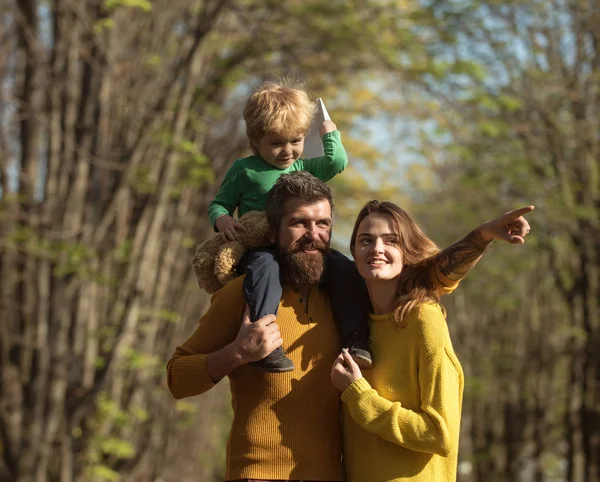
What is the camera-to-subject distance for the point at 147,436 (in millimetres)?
14727

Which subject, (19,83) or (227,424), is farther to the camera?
(227,424)

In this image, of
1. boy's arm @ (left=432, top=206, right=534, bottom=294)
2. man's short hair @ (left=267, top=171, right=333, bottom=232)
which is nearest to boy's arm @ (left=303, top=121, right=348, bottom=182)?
man's short hair @ (left=267, top=171, right=333, bottom=232)

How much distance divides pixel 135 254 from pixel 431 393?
8.95 meters

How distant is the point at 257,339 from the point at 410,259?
2.24 feet

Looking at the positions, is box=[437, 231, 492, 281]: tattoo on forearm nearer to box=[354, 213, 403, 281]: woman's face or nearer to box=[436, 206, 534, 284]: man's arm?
box=[436, 206, 534, 284]: man's arm

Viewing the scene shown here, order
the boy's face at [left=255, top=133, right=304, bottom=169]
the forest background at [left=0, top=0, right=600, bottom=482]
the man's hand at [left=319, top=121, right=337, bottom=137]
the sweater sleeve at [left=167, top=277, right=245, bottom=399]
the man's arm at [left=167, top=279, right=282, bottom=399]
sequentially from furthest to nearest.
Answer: the forest background at [left=0, top=0, right=600, bottom=482] → the man's hand at [left=319, top=121, right=337, bottom=137] → the boy's face at [left=255, top=133, right=304, bottom=169] → the sweater sleeve at [left=167, top=277, right=245, bottom=399] → the man's arm at [left=167, top=279, right=282, bottom=399]

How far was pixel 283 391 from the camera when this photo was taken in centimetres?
393

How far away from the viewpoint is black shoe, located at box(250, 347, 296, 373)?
3.84 m

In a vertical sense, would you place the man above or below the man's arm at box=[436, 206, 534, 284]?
below

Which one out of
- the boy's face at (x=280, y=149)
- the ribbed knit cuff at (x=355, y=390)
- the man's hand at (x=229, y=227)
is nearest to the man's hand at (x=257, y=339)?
the ribbed knit cuff at (x=355, y=390)

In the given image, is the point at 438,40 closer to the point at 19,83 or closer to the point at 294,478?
the point at 19,83

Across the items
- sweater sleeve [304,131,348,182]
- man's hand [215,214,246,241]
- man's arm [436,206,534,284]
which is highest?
sweater sleeve [304,131,348,182]

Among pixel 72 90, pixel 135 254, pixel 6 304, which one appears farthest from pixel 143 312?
pixel 72 90

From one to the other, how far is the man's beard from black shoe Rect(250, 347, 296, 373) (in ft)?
1.01
